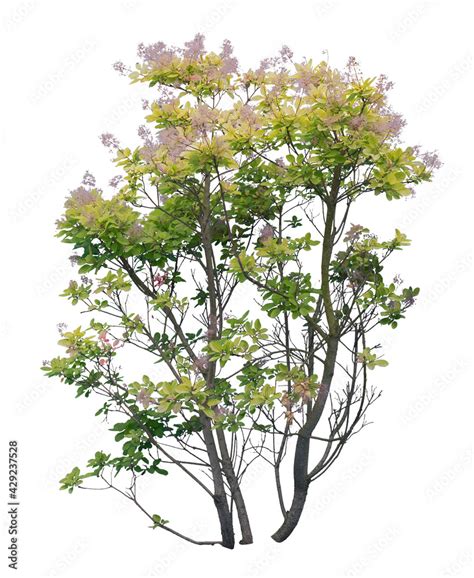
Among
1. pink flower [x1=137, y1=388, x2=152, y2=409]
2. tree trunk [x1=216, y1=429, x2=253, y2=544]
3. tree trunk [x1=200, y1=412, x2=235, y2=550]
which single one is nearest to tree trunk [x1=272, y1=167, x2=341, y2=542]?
tree trunk [x1=216, y1=429, x2=253, y2=544]

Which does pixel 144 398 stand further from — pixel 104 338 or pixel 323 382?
pixel 323 382

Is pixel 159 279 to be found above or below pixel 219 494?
above

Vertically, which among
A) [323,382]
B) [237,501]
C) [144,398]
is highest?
[144,398]

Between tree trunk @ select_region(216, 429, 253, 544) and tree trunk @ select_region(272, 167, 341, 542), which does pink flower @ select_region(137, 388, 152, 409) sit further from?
tree trunk @ select_region(272, 167, 341, 542)

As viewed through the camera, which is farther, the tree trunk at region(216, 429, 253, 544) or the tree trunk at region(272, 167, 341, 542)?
the tree trunk at region(216, 429, 253, 544)

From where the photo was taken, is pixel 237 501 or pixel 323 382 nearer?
pixel 323 382

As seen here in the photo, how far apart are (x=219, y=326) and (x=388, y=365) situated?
3.56 ft

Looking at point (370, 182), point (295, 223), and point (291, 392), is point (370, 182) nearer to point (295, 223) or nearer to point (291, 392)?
point (295, 223)

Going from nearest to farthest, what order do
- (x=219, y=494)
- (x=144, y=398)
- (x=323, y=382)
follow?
(x=144, y=398) → (x=323, y=382) → (x=219, y=494)

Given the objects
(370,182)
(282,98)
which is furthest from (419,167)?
(282,98)

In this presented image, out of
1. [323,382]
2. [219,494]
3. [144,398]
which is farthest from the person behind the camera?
[219,494]

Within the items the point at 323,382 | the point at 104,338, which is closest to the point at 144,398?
the point at 104,338

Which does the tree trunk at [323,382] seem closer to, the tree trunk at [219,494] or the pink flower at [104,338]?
the tree trunk at [219,494]

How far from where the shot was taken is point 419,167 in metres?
5.13
